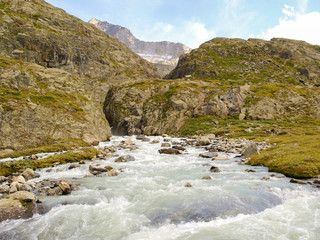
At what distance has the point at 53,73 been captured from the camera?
5400 cm

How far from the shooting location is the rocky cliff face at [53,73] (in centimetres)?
3641

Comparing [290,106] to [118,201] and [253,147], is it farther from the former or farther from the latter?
[118,201]

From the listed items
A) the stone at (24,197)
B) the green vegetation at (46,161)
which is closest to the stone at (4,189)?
the stone at (24,197)

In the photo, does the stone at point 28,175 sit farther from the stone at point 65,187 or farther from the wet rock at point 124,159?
the wet rock at point 124,159

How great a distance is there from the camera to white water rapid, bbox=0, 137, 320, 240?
9.59 metres

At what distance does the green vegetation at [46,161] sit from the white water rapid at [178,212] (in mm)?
9721

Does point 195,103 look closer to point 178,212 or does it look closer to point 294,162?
point 294,162

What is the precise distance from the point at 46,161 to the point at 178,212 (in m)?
20.5

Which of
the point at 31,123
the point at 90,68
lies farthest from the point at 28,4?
the point at 31,123

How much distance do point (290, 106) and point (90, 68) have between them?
101 m

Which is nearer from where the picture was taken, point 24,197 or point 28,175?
point 24,197

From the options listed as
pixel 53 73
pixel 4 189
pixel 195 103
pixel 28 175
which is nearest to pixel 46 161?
pixel 28 175

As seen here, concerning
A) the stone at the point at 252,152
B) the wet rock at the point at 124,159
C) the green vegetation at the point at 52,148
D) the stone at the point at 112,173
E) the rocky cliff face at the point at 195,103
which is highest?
the rocky cliff face at the point at 195,103

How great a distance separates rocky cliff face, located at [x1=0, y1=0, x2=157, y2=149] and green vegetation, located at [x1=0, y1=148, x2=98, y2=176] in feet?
35.3
